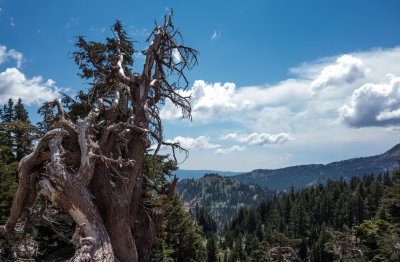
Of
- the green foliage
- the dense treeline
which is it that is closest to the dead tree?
the green foliage

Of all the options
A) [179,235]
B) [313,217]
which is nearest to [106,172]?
[179,235]

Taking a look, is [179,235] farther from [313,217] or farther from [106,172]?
[313,217]

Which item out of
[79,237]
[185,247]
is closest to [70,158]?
[79,237]

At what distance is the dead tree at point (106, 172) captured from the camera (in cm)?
505

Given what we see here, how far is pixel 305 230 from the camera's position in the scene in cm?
10575

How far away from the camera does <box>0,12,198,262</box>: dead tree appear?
5.05 metres

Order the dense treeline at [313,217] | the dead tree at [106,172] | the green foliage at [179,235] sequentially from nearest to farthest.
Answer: the dead tree at [106,172]
the green foliage at [179,235]
the dense treeline at [313,217]

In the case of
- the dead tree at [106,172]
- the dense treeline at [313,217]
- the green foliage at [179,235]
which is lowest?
the dense treeline at [313,217]

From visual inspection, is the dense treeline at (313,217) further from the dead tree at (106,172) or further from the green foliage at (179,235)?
the dead tree at (106,172)

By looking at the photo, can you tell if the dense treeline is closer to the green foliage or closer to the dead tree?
the green foliage

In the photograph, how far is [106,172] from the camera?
618 centimetres

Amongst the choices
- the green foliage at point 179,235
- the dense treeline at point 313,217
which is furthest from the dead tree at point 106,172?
the dense treeline at point 313,217

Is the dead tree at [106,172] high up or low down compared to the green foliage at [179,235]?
up

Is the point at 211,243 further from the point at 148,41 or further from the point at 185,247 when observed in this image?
the point at 148,41
